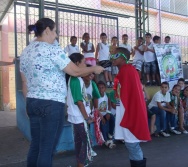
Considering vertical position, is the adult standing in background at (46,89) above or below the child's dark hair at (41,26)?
below

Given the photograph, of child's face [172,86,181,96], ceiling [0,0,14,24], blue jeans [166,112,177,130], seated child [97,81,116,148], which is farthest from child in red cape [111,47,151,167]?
ceiling [0,0,14,24]

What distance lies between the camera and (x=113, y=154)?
5523 millimetres

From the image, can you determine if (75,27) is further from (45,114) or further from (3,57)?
(45,114)

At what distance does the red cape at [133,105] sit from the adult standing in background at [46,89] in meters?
1.09

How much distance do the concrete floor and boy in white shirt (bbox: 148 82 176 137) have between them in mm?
360

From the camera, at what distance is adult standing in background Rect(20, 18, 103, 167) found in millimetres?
2932

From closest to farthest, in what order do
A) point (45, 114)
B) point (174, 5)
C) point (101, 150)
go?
point (45, 114) < point (101, 150) < point (174, 5)

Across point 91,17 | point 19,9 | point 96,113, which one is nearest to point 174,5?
point 91,17

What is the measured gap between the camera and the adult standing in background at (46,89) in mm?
2932

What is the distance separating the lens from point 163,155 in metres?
5.37

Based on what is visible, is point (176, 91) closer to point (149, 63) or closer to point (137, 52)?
point (149, 63)

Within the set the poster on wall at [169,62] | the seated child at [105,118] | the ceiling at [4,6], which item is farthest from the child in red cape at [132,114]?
the ceiling at [4,6]

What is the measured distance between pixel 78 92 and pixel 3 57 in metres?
8.99

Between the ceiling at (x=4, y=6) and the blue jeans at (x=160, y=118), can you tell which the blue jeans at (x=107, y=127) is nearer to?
the blue jeans at (x=160, y=118)
